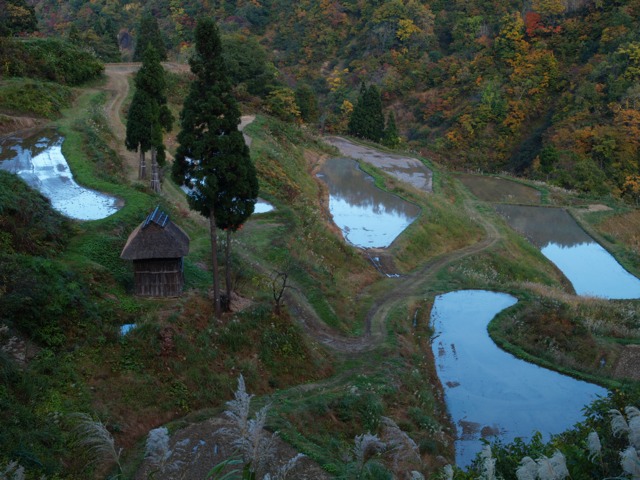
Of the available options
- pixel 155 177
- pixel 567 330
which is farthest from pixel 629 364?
pixel 155 177

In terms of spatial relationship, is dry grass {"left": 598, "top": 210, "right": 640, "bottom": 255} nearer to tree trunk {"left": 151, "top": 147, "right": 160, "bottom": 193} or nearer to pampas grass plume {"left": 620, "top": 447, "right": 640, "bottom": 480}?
tree trunk {"left": 151, "top": 147, "right": 160, "bottom": 193}

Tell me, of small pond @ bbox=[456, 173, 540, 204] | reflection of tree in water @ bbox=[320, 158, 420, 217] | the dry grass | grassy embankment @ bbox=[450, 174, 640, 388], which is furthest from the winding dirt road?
the dry grass

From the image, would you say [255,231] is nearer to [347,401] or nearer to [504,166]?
[347,401]

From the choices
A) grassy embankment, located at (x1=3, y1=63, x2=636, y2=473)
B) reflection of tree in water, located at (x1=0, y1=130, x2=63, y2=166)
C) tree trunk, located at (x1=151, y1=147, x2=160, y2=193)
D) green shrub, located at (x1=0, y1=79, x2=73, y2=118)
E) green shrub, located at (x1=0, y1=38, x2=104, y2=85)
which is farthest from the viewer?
green shrub, located at (x1=0, y1=38, x2=104, y2=85)

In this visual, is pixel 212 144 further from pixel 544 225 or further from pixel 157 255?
pixel 544 225

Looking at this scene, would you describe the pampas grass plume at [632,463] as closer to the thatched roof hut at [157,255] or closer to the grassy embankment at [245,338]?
the grassy embankment at [245,338]

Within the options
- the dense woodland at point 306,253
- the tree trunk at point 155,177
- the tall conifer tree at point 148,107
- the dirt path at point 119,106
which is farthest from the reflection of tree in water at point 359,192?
the tall conifer tree at point 148,107
